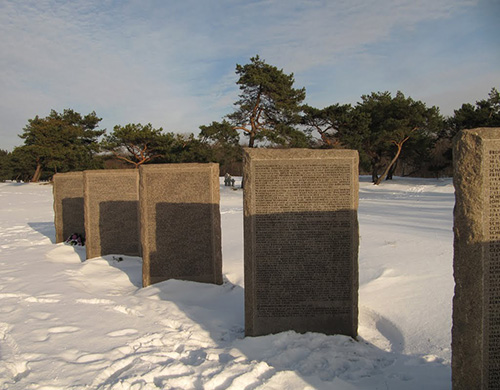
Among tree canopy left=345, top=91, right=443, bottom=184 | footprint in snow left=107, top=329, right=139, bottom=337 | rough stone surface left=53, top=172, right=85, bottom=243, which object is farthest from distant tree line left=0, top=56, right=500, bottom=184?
footprint in snow left=107, top=329, right=139, bottom=337

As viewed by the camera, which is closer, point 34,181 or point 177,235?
point 177,235

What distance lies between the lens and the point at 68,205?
347 inches

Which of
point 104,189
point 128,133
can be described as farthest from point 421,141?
point 104,189

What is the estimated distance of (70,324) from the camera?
379 centimetres

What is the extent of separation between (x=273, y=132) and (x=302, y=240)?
1875cm

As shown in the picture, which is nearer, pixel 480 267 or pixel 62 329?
pixel 480 267

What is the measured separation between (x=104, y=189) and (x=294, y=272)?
4910mm

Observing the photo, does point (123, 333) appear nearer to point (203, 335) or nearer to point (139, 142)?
point (203, 335)

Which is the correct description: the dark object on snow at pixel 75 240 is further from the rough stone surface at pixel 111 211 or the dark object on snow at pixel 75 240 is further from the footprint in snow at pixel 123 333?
the footprint in snow at pixel 123 333

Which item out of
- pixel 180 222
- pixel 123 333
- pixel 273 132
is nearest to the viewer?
pixel 123 333

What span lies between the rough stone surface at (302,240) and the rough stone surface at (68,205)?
259 inches

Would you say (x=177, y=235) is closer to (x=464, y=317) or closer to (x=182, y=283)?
(x=182, y=283)

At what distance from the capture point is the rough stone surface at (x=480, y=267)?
2416mm

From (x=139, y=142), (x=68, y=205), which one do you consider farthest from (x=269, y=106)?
(x=68, y=205)
